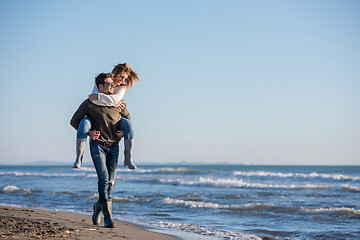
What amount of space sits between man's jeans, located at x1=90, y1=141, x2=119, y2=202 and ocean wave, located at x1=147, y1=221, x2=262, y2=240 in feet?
6.13

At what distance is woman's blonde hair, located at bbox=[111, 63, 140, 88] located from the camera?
16.4ft

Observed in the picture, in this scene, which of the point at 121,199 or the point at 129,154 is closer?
the point at 129,154

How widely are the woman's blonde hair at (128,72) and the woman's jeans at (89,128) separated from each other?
0.47 m

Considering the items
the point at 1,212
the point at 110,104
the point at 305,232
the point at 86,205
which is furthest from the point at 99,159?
the point at 86,205

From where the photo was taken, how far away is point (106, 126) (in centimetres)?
493

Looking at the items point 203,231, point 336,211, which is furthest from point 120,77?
point 336,211

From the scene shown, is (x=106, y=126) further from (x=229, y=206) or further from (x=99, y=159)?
(x=229, y=206)

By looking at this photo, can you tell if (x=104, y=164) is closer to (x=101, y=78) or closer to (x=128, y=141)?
(x=128, y=141)

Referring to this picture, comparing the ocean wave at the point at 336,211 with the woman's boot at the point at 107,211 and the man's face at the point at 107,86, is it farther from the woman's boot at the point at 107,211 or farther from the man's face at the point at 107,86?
the man's face at the point at 107,86

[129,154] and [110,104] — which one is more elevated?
[110,104]

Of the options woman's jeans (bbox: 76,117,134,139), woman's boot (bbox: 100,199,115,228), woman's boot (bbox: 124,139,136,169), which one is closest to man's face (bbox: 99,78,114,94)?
woman's jeans (bbox: 76,117,134,139)

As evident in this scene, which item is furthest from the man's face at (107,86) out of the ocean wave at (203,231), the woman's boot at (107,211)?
the ocean wave at (203,231)

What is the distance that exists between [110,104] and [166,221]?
3592 mm

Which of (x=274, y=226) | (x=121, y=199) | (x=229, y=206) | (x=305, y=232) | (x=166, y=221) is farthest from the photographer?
(x=121, y=199)
